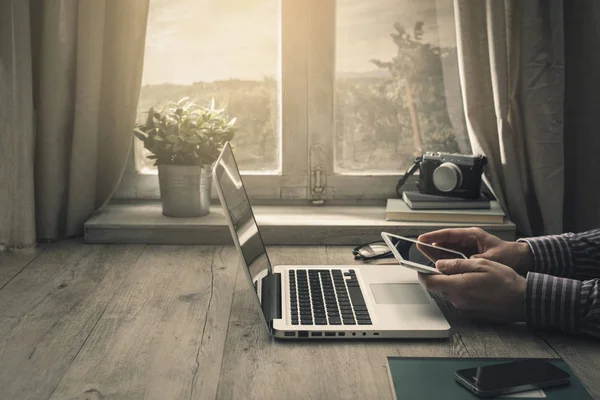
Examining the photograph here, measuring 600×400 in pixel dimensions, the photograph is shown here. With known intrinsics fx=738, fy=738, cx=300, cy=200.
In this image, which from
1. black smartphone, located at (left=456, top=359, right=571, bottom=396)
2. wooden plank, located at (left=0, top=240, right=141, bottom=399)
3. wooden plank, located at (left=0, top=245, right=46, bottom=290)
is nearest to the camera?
black smartphone, located at (left=456, top=359, right=571, bottom=396)

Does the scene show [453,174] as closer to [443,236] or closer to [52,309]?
[443,236]

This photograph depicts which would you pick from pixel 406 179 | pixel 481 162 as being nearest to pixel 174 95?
pixel 406 179

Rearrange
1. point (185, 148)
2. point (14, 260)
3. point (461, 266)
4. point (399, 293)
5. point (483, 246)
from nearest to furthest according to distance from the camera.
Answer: point (461, 266), point (399, 293), point (483, 246), point (14, 260), point (185, 148)

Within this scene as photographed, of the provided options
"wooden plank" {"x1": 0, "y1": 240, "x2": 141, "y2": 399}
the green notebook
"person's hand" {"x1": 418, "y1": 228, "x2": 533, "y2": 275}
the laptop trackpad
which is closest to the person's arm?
"person's hand" {"x1": 418, "y1": 228, "x2": 533, "y2": 275}

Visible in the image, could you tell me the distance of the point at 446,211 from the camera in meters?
1.94

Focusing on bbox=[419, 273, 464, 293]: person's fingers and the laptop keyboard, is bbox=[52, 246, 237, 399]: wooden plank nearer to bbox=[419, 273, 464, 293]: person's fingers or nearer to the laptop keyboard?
the laptop keyboard

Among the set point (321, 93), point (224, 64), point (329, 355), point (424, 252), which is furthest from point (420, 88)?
point (329, 355)

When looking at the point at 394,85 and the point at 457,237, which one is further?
the point at 394,85

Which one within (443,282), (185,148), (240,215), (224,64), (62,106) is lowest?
(443,282)

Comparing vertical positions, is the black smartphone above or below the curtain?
below

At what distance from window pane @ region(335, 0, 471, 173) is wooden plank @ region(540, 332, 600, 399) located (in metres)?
1.01

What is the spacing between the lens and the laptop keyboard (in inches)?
49.6

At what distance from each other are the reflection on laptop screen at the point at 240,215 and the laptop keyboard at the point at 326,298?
3.4 inches

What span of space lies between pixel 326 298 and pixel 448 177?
73cm
